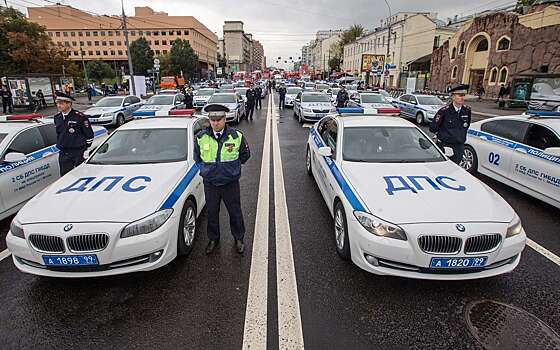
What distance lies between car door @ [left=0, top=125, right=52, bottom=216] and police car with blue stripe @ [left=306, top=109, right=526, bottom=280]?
4.61 meters

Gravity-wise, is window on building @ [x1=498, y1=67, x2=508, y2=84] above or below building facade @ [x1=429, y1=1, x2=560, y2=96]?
below

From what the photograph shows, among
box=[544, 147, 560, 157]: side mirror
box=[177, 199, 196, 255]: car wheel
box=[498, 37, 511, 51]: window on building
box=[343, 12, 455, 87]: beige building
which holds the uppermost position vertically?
box=[343, 12, 455, 87]: beige building

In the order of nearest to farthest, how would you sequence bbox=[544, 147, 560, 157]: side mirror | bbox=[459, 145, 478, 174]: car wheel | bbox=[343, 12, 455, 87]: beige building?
1. bbox=[544, 147, 560, 157]: side mirror
2. bbox=[459, 145, 478, 174]: car wheel
3. bbox=[343, 12, 455, 87]: beige building

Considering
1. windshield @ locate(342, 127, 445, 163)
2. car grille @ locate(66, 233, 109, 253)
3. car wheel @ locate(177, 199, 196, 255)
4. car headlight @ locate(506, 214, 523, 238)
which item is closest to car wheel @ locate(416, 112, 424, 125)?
windshield @ locate(342, 127, 445, 163)

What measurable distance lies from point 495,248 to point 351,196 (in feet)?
4.59

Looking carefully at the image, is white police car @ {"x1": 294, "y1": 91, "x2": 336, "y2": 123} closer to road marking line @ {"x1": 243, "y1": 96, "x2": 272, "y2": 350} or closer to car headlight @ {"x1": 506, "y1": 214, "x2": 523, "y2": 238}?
road marking line @ {"x1": 243, "y1": 96, "x2": 272, "y2": 350}

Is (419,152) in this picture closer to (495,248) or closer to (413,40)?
(495,248)

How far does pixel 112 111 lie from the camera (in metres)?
14.6

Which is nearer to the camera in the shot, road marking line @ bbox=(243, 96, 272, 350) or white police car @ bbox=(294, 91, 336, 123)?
road marking line @ bbox=(243, 96, 272, 350)

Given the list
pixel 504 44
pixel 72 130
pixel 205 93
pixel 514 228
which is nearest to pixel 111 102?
pixel 205 93

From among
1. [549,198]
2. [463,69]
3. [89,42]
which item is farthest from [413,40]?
[89,42]

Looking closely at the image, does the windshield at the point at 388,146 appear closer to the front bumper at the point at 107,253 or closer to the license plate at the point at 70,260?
the front bumper at the point at 107,253

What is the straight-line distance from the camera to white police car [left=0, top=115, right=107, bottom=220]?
467 cm

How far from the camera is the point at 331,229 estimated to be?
15.1 feet
